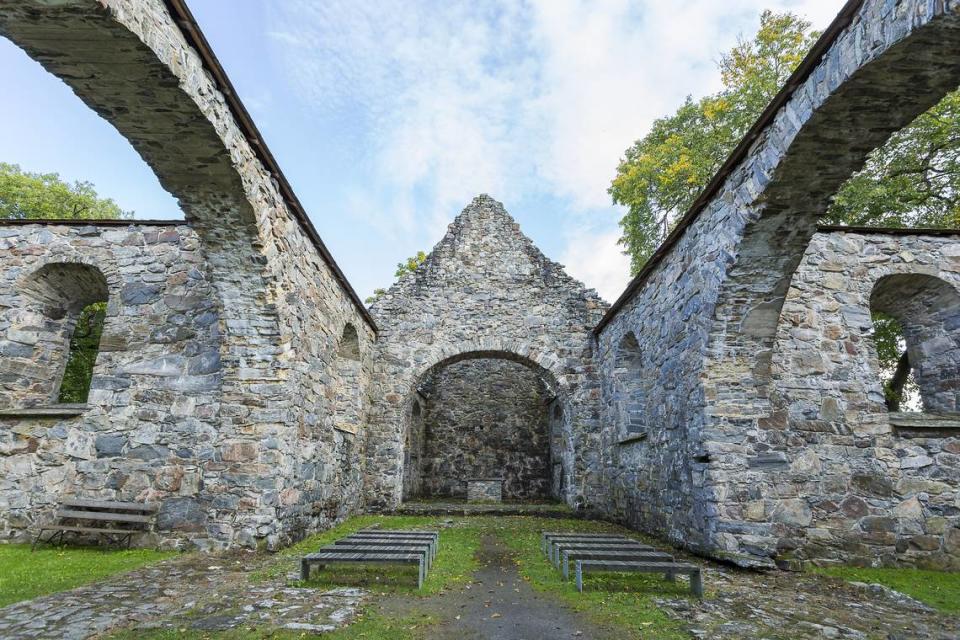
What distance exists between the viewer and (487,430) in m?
14.3

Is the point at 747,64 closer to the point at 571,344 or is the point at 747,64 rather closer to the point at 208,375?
the point at 571,344

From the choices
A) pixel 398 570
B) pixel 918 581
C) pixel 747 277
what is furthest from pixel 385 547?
pixel 918 581

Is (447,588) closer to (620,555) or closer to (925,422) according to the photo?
(620,555)

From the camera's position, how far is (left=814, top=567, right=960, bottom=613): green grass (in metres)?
4.27

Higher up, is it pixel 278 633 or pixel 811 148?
pixel 811 148

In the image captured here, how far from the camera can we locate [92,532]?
18.2 ft

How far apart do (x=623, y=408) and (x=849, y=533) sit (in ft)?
11.7

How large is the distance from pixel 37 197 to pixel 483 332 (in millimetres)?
12651

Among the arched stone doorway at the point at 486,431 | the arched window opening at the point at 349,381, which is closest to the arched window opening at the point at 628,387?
the arched window opening at the point at 349,381

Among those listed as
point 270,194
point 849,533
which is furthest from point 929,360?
point 270,194

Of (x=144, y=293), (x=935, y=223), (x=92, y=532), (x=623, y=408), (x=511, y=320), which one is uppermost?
(x=935, y=223)

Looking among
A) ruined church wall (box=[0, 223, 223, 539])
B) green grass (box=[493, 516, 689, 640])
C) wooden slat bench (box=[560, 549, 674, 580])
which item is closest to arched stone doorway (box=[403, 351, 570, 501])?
ruined church wall (box=[0, 223, 223, 539])

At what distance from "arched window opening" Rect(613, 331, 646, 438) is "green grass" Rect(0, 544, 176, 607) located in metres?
6.60

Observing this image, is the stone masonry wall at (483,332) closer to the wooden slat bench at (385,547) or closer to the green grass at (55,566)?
the wooden slat bench at (385,547)
